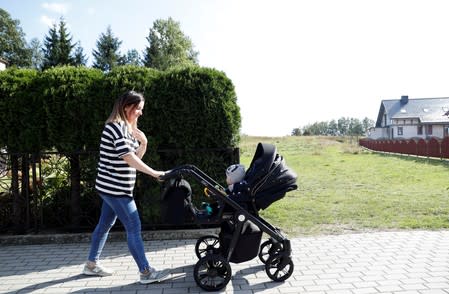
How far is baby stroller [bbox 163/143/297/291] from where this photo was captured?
4.04m

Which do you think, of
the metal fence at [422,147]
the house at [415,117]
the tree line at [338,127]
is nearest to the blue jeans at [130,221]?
the metal fence at [422,147]

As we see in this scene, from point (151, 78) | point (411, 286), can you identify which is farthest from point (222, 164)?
point (411, 286)

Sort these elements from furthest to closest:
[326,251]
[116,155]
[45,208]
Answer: [45,208], [326,251], [116,155]

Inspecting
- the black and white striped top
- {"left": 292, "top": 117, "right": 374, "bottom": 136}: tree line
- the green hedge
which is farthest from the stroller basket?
{"left": 292, "top": 117, "right": 374, "bottom": 136}: tree line

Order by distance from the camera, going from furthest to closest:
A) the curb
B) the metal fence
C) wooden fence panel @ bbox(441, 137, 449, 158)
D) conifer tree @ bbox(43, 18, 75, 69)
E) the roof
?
1. the roof
2. conifer tree @ bbox(43, 18, 75, 69)
3. the metal fence
4. wooden fence panel @ bbox(441, 137, 449, 158)
5. the curb

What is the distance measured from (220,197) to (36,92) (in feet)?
11.9

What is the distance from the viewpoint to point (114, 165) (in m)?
4.04

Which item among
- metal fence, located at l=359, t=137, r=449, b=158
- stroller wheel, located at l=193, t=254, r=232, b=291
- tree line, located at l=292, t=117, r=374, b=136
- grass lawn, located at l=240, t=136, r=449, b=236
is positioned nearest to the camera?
stroller wheel, located at l=193, t=254, r=232, b=291

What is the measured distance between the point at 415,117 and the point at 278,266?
62.7 m

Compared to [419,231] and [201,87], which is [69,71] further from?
[419,231]

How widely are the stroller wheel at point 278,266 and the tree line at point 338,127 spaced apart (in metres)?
102

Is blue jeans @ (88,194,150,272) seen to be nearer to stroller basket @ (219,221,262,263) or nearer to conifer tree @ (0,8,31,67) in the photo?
stroller basket @ (219,221,262,263)

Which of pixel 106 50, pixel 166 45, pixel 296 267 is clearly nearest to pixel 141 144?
pixel 296 267

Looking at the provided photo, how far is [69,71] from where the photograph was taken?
610 cm
